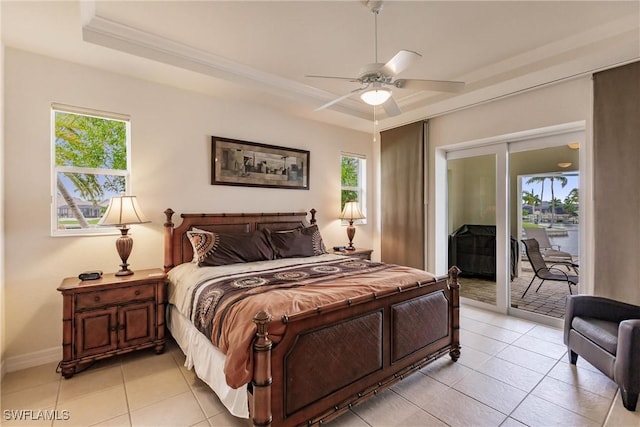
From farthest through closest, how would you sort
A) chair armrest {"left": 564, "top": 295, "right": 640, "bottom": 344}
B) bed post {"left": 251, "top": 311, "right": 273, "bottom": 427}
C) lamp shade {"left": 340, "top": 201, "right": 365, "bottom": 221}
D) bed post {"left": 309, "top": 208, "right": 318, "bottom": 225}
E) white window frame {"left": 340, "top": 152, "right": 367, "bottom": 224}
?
white window frame {"left": 340, "top": 152, "right": 367, "bottom": 224} < lamp shade {"left": 340, "top": 201, "right": 365, "bottom": 221} < bed post {"left": 309, "top": 208, "right": 318, "bottom": 225} < chair armrest {"left": 564, "top": 295, "right": 640, "bottom": 344} < bed post {"left": 251, "top": 311, "right": 273, "bottom": 427}

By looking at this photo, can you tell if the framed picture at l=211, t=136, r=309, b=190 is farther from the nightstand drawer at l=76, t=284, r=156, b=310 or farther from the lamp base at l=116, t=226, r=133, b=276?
the nightstand drawer at l=76, t=284, r=156, b=310

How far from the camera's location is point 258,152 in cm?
400

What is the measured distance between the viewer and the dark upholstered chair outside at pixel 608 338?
2.01 m

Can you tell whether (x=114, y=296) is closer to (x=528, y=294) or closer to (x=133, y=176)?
(x=133, y=176)

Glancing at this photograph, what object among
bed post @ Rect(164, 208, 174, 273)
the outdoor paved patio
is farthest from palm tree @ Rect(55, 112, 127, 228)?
the outdoor paved patio

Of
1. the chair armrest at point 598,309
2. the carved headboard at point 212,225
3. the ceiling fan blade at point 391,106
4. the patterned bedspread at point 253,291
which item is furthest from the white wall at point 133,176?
the chair armrest at point 598,309

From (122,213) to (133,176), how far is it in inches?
22.1

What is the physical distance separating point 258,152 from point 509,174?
333 centimetres

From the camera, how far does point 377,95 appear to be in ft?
7.85

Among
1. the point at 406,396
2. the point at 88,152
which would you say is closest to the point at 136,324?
the point at 88,152

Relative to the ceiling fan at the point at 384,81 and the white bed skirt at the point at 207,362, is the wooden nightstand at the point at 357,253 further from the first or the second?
the ceiling fan at the point at 384,81

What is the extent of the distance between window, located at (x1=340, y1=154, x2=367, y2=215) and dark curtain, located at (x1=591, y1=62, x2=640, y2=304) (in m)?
3.06

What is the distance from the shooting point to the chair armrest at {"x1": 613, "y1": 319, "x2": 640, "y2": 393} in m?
1.99

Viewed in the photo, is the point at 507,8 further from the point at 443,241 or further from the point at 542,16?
the point at 443,241
